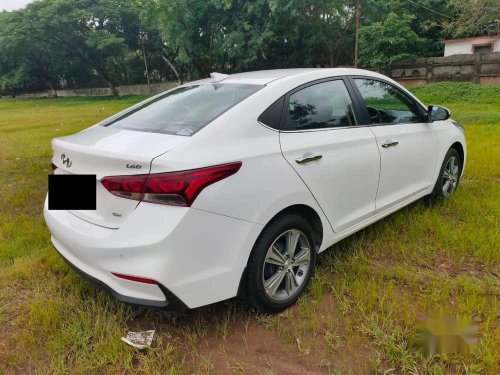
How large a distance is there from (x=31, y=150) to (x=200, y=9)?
16181 millimetres

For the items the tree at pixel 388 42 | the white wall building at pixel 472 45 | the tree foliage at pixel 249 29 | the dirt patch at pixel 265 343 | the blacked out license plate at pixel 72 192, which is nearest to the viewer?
the dirt patch at pixel 265 343

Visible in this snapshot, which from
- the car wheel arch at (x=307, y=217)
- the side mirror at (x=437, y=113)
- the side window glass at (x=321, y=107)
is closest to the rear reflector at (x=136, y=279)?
the car wheel arch at (x=307, y=217)

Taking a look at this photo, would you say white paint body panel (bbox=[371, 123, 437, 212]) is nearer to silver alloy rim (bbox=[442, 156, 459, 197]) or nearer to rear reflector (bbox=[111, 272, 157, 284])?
silver alloy rim (bbox=[442, 156, 459, 197])

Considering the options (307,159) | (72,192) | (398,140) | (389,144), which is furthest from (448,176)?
(72,192)

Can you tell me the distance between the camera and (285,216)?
246cm

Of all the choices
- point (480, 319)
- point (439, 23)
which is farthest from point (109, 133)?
point (439, 23)

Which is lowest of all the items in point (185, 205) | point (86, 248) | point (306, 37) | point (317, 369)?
point (317, 369)

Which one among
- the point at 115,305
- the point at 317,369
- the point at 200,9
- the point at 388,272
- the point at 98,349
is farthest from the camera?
the point at 200,9

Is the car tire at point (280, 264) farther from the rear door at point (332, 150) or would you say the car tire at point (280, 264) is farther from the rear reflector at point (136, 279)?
the rear reflector at point (136, 279)

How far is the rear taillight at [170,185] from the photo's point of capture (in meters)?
1.99

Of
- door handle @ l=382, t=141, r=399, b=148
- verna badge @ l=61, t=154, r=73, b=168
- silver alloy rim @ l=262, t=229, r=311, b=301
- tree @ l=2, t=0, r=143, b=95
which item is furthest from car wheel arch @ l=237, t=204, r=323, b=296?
tree @ l=2, t=0, r=143, b=95

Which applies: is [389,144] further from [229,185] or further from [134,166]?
[134,166]

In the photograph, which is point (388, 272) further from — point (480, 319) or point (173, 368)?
point (173, 368)

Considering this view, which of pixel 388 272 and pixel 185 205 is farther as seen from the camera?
pixel 388 272
